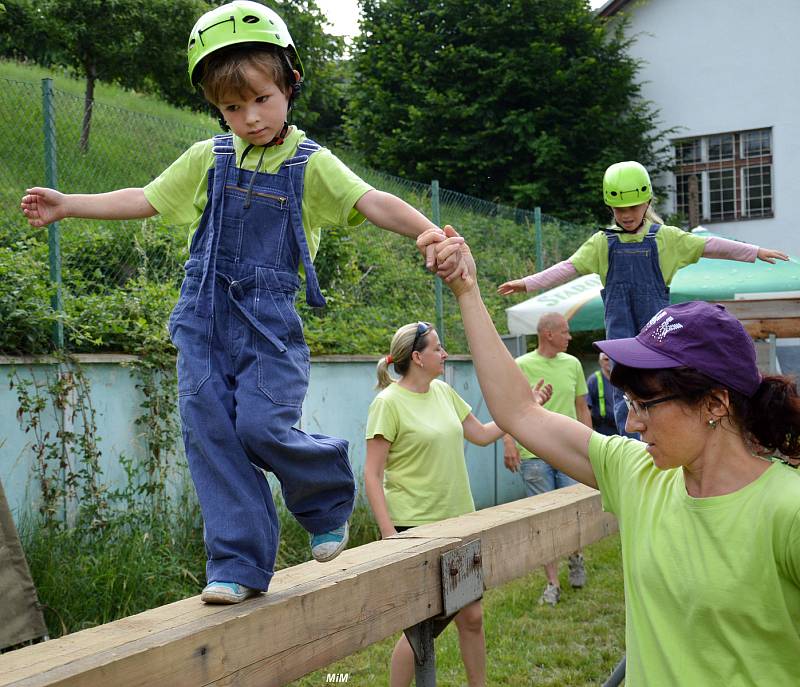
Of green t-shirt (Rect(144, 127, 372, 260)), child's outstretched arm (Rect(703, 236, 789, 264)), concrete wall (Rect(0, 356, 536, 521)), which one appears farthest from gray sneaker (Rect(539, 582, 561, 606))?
green t-shirt (Rect(144, 127, 372, 260))

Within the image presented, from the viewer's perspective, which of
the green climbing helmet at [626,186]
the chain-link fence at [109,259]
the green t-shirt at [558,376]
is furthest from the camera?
the green t-shirt at [558,376]

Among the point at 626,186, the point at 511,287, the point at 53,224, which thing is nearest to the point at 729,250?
the point at 626,186

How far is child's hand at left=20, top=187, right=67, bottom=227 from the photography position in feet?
10.1

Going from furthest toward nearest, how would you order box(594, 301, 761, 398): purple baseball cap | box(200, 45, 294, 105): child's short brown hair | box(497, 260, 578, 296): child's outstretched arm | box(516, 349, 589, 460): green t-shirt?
box(516, 349, 589, 460): green t-shirt
box(497, 260, 578, 296): child's outstretched arm
box(200, 45, 294, 105): child's short brown hair
box(594, 301, 761, 398): purple baseball cap

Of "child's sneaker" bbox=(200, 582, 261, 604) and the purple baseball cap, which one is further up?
the purple baseball cap

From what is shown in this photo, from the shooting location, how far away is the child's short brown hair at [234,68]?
276 cm

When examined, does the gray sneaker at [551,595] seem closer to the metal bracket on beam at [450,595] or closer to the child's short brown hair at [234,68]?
the metal bracket on beam at [450,595]

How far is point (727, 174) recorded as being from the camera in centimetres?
2483

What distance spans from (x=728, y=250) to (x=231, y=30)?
343 cm

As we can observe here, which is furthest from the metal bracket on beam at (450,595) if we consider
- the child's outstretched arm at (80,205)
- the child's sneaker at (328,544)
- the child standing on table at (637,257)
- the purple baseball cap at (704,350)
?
the child standing on table at (637,257)

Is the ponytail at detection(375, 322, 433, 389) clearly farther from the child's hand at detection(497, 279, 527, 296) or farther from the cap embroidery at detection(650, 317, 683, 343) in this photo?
the cap embroidery at detection(650, 317, 683, 343)

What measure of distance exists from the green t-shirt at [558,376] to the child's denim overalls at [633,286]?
9.40 feet

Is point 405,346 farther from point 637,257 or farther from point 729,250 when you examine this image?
point 729,250

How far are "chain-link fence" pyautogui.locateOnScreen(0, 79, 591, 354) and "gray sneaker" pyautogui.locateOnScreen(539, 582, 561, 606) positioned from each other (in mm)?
2857
